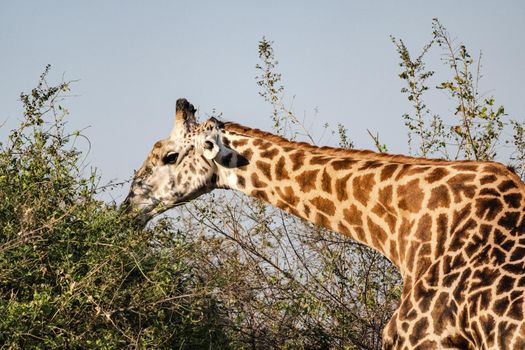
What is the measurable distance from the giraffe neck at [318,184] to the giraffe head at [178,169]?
0.49 feet

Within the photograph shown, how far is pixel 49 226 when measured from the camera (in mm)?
7828

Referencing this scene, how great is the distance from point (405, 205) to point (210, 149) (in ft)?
6.60

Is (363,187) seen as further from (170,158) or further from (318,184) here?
(170,158)

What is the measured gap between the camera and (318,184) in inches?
313

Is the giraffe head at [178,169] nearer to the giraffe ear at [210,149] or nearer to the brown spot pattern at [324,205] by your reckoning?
the giraffe ear at [210,149]

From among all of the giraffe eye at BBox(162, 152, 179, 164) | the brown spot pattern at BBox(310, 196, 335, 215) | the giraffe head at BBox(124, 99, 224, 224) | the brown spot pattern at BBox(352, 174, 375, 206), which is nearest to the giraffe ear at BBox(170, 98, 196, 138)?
the giraffe head at BBox(124, 99, 224, 224)

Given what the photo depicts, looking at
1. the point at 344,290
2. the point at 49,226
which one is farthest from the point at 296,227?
the point at 49,226

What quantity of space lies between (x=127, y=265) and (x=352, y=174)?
203cm

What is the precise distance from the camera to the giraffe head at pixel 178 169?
344 inches

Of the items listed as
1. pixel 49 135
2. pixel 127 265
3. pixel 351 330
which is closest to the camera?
pixel 127 265

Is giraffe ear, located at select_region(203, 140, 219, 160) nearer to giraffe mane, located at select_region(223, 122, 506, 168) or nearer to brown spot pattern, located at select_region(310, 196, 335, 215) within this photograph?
giraffe mane, located at select_region(223, 122, 506, 168)

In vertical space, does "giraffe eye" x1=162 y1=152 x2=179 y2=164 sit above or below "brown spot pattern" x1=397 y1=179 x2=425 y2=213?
above

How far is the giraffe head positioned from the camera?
28.7 ft

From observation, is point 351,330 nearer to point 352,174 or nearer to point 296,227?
point 296,227
